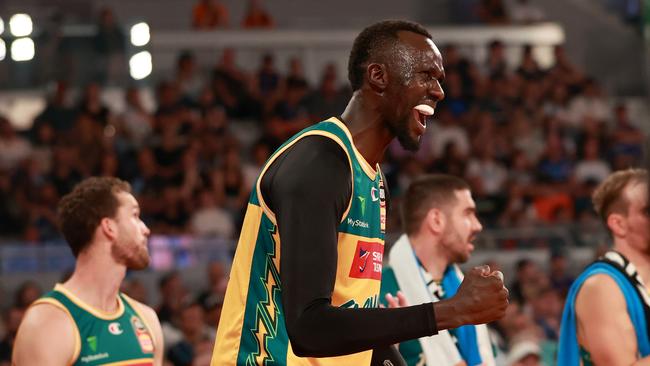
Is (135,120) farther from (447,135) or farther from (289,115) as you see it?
(447,135)

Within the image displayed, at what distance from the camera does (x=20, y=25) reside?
584 inches

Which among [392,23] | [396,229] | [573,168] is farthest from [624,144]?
[392,23]

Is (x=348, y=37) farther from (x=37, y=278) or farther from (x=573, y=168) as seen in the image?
(x=37, y=278)

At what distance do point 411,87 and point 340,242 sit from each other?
0.56 m

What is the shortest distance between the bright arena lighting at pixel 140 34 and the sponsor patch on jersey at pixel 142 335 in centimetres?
1023

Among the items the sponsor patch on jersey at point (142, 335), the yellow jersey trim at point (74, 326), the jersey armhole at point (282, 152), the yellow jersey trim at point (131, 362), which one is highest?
the jersey armhole at point (282, 152)

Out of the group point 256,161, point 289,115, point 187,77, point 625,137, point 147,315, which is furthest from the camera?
point 187,77

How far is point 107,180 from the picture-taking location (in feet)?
19.1

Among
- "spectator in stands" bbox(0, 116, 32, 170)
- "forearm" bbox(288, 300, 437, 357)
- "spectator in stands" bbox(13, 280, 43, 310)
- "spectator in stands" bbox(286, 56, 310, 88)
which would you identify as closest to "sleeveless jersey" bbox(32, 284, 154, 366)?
"forearm" bbox(288, 300, 437, 357)

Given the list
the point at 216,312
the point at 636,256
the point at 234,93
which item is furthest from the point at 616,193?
the point at 234,93

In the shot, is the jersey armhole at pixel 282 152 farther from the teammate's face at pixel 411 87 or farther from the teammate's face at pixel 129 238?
the teammate's face at pixel 129 238

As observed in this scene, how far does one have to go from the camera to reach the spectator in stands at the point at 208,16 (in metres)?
17.4

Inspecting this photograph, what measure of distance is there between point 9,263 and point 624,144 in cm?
810

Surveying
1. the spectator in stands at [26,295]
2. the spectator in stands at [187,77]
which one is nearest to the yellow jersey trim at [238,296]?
the spectator in stands at [26,295]
